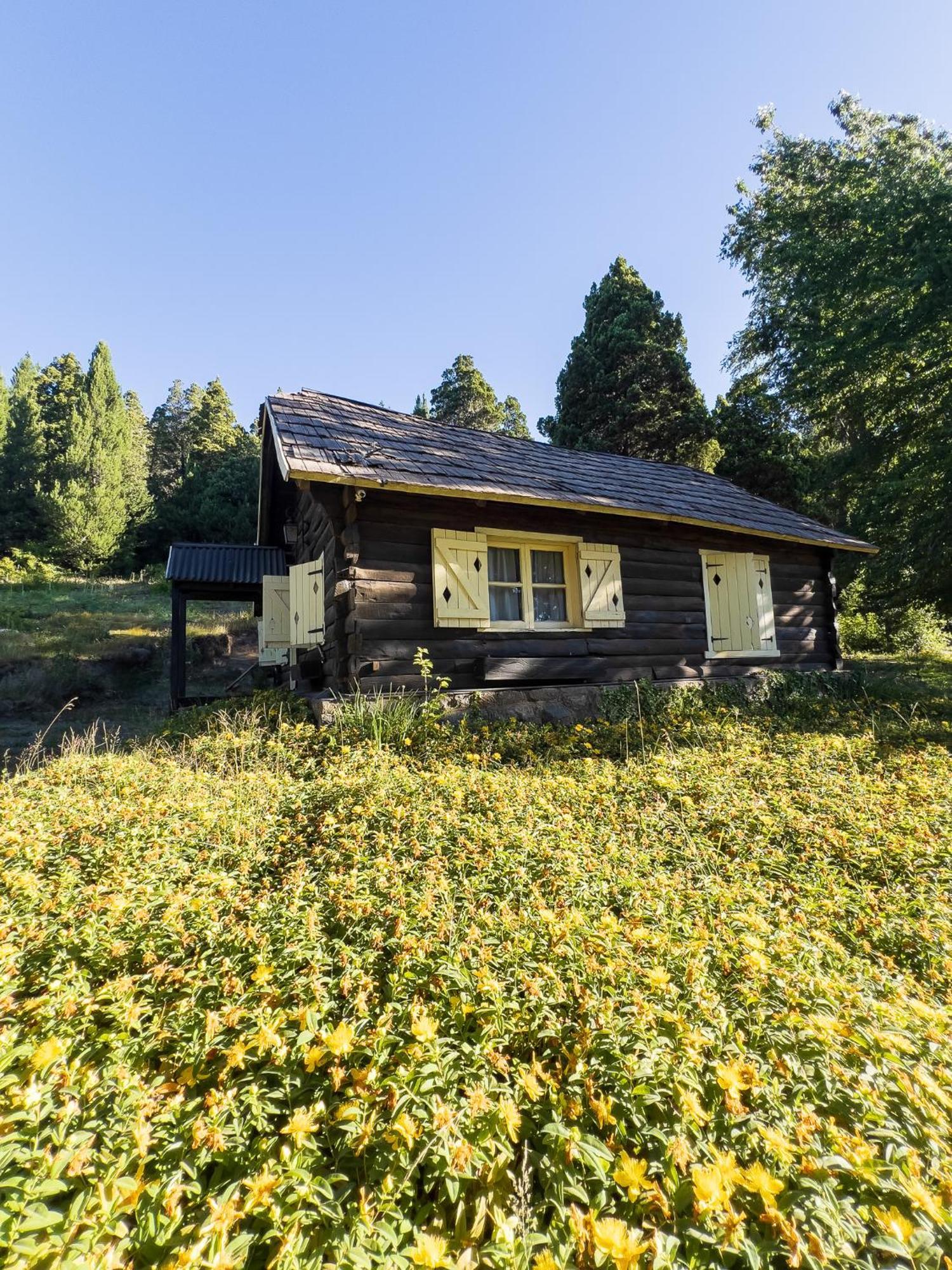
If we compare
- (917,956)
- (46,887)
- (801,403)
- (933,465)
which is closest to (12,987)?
(46,887)

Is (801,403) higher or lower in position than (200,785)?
higher

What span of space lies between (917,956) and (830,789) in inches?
94.7

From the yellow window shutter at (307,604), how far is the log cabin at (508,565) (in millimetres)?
30

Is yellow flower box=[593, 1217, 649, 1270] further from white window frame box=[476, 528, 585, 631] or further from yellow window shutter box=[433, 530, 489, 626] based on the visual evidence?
white window frame box=[476, 528, 585, 631]

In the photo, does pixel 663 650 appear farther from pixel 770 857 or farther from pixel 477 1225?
pixel 477 1225

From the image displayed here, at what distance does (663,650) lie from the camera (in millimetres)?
9695

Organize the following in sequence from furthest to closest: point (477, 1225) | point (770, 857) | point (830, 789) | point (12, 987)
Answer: point (830, 789) → point (770, 857) → point (12, 987) → point (477, 1225)

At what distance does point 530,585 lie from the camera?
8797 mm

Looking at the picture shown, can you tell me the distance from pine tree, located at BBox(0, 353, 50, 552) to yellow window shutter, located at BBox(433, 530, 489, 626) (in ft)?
86.3

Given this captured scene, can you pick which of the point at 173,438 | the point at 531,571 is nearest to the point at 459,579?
the point at 531,571

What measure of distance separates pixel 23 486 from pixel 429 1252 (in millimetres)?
35527

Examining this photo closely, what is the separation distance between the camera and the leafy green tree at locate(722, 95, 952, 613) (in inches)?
498

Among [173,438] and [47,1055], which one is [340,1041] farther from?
[173,438]

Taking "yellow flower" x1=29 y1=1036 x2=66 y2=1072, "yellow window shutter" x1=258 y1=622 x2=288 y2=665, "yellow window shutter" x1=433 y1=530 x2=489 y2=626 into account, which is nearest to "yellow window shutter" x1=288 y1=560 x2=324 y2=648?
"yellow window shutter" x1=258 y1=622 x2=288 y2=665
